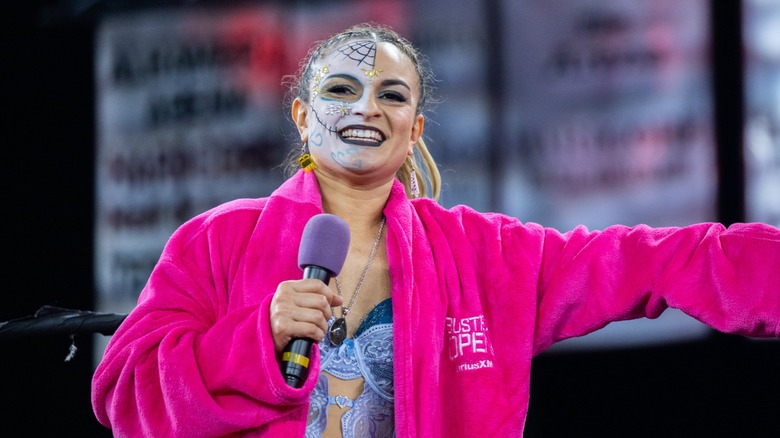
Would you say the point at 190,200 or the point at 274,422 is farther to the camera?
the point at 190,200

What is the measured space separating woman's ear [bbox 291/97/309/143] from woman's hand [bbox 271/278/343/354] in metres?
0.49

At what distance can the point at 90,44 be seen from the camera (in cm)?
369

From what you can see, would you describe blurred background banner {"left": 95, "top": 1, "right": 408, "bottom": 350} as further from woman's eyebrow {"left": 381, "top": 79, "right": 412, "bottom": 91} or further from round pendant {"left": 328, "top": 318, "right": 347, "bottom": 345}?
round pendant {"left": 328, "top": 318, "right": 347, "bottom": 345}

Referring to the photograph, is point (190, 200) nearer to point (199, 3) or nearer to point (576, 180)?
point (199, 3)

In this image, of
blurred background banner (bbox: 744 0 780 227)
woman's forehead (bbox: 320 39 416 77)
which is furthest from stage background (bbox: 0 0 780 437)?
woman's forehead (bbox: 320 39 416 77)

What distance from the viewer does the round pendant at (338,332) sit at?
1588 millimetres

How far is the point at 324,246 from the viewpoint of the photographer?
1.36 meters

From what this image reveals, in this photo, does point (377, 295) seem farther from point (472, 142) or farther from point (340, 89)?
point (472, 142)

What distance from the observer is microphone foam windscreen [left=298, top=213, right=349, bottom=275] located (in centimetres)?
135

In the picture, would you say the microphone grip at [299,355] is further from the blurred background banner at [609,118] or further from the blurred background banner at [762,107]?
the blurred background banner at [762,107]

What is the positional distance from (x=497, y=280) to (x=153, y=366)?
604mm

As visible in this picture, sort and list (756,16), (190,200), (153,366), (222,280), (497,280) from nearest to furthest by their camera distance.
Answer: (153,366)
(222,280)
(497,280)
(756,16)
(190,200)

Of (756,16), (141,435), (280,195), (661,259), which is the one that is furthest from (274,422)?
(756,16)

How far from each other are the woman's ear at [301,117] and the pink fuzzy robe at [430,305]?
0.33ft
